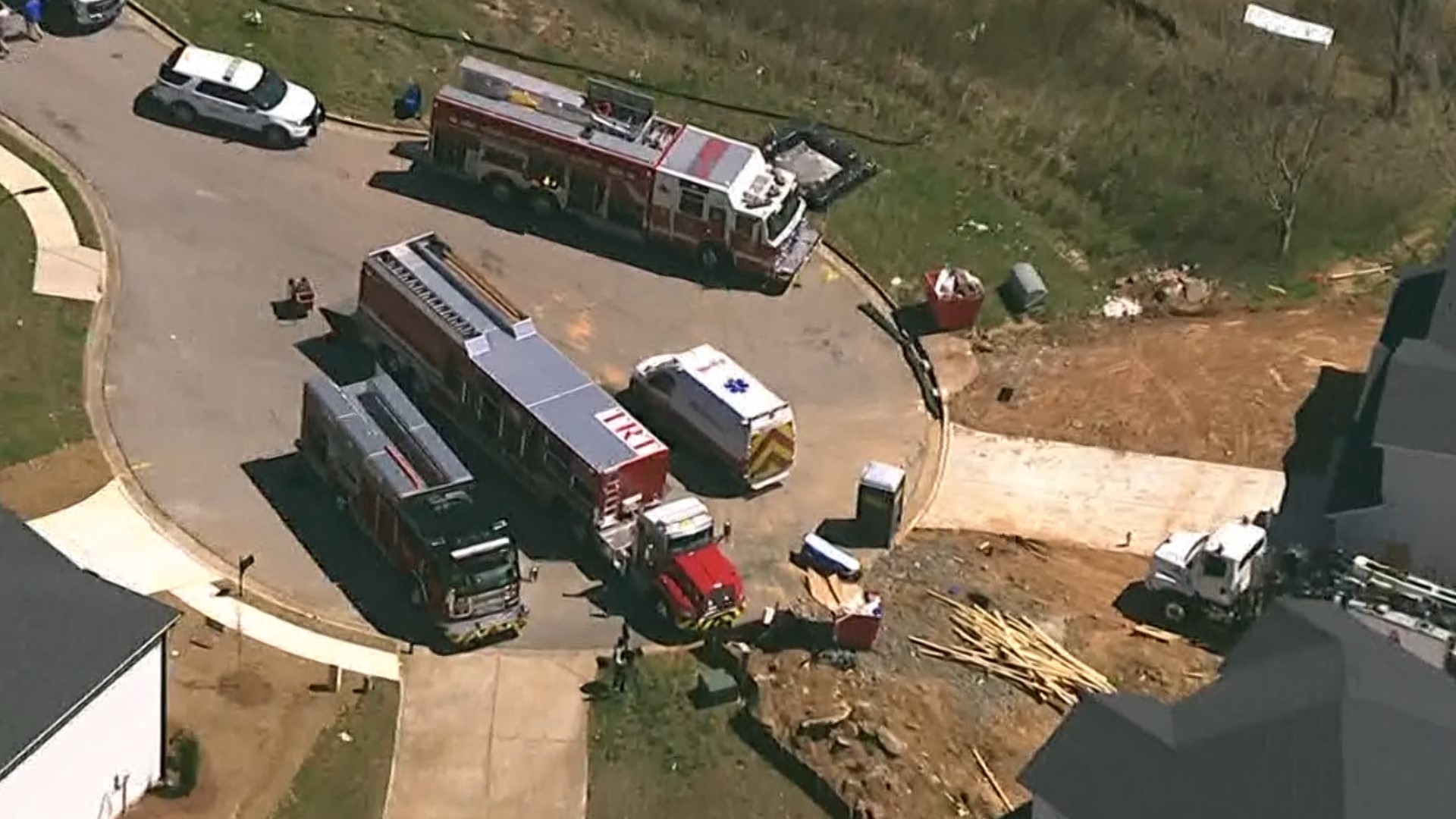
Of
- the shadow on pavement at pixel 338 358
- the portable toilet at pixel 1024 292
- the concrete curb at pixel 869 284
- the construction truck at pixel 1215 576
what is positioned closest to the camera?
the construction truck at pixel 1215 576

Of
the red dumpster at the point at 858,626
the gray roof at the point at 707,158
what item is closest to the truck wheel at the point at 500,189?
the gray roof at the point at 707,158

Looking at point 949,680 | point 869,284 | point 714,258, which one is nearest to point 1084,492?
point 949,680

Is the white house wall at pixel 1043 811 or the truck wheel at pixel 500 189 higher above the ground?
the white house wall at pixel 1043 811

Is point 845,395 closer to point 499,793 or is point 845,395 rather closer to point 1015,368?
point 1015,368

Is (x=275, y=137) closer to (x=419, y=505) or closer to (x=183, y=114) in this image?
(x=183, y=114)

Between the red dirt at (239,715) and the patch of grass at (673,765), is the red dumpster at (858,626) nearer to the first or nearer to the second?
the patch of grass at (673,765)

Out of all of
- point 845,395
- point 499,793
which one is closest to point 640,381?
point 845,395
